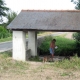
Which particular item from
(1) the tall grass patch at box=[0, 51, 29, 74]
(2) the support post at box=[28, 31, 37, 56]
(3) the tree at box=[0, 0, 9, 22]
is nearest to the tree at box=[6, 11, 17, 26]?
(3) the tree at box=[0, 0, 9, 22]

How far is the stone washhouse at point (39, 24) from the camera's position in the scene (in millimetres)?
16875

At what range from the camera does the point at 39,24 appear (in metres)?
17.3

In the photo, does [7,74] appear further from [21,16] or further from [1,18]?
[1,18]

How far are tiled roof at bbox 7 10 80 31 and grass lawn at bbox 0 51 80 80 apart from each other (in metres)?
2.54

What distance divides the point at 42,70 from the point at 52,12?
19.9 ft

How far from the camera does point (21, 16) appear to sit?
1833 cm

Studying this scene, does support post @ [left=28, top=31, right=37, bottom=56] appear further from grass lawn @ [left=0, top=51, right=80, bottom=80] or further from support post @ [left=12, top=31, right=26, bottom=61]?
grass lawn @ [left=0, top=51, right=80, bottom=80]

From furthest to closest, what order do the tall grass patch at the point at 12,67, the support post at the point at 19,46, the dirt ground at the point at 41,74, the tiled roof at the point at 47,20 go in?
1. the support post at the point at 19,46
2. the tiled roof at the point at 47,20
3. the tall grass patch at the point at 12,67
4. the dirt ground at the point at 41,74

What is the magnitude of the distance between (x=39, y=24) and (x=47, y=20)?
0.68m

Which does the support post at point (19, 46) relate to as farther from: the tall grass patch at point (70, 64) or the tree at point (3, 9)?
the tree at point (3, 9)

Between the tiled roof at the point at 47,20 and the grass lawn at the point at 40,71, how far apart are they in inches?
100

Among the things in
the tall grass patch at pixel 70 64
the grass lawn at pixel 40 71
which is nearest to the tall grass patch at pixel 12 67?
the grass lawn at pixel 40 71

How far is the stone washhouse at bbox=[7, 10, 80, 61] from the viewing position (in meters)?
→ 16.9

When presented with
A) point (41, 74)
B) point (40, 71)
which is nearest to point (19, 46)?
point (40, 71)
